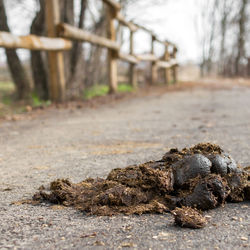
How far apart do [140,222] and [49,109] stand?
3752 mm

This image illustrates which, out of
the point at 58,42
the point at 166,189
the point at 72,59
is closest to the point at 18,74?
the point at 72,59

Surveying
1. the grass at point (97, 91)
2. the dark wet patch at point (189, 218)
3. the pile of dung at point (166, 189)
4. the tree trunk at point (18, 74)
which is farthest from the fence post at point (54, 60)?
the dark wet patch at point (189, 218)

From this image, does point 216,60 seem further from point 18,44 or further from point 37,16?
point 18,44

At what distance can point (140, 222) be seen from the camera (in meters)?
1.52

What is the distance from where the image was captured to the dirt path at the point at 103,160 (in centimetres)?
138

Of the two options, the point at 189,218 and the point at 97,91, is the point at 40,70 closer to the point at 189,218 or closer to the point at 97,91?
the point at 97,91

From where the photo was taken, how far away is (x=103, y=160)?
254cm

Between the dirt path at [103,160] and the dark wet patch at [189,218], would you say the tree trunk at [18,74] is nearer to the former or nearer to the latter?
the dirt path at [103,160]

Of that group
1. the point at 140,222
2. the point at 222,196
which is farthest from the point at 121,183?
the point at 222,196

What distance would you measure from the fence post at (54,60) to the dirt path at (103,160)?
73 centimetres

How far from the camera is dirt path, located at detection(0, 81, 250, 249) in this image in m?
1.38

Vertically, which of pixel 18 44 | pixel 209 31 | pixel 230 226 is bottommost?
pixel 230 226

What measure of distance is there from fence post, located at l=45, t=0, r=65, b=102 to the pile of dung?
3.87 metres

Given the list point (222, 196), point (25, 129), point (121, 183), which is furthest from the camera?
point (25, 129)
